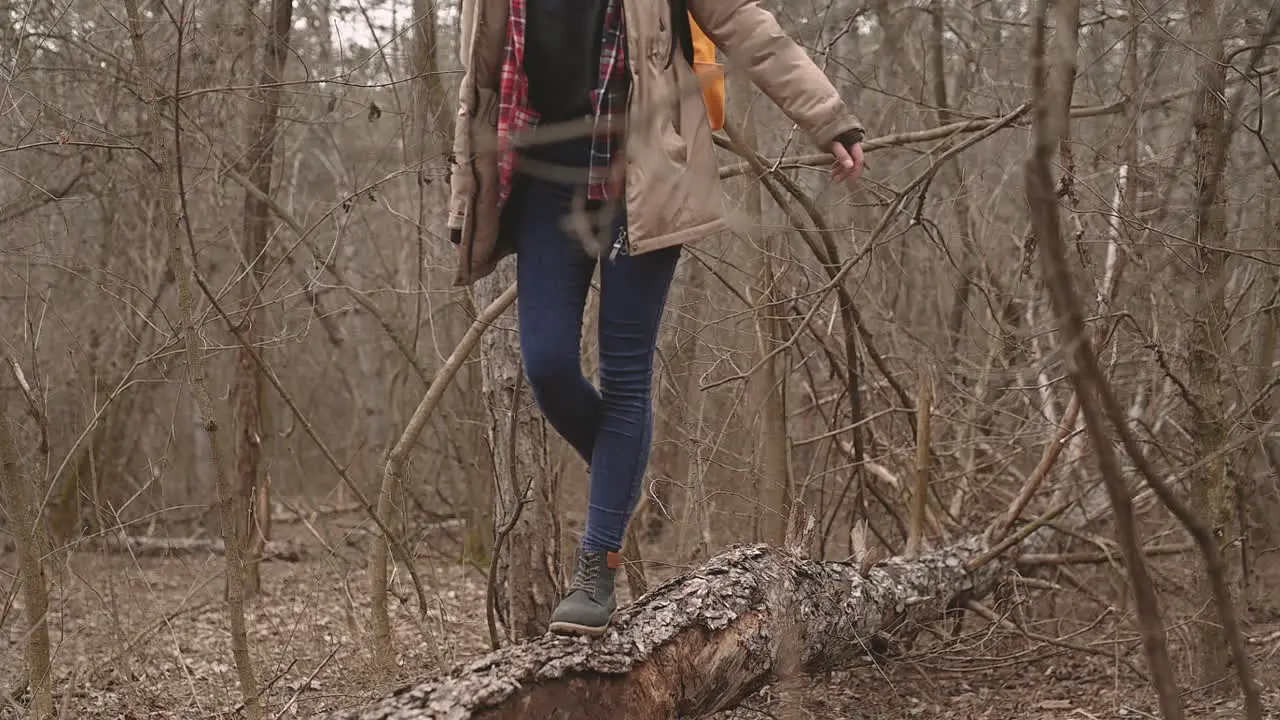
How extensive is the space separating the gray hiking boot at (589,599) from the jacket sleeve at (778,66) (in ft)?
3.59

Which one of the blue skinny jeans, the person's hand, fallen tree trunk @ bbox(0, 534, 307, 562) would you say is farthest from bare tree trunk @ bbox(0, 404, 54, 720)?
fallen tree trunk @ bbox(0, 534, 307, 562)

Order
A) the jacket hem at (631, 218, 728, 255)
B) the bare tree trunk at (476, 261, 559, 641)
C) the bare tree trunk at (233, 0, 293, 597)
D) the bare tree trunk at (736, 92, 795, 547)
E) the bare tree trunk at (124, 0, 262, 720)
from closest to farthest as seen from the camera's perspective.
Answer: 1. the jacket hem at (631, 218, 728, 255)
2. the bare tree trunk at (124, 0, 262, 720)
3. the bare tree trunk at (476, 261, 559, 641)
4. the bare tree trunk at (736, 92, 795, 547)
5. the bare tree trunk at (233, 0, 293, 597)

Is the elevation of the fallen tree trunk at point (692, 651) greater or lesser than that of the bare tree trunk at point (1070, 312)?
lesser

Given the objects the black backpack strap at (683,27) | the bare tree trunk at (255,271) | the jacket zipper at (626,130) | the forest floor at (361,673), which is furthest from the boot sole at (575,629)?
the bare tree trunk at (255,271)

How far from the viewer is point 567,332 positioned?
266 cm

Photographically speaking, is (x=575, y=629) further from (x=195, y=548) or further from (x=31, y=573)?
(x=195, y=548)

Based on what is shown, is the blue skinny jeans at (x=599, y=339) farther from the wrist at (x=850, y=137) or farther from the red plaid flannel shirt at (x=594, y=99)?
the wrist at (x=850, y=137)

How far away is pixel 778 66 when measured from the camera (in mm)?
2688

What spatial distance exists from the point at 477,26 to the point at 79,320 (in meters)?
4.64

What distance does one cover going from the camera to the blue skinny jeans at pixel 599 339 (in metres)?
2.65

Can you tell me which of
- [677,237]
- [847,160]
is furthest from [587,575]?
[847,160]

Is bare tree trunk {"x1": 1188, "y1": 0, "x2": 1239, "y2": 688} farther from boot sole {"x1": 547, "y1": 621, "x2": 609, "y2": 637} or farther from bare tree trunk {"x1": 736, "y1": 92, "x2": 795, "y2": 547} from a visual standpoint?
boot sole {"x1": 547, "y1": 621, "x2": 609, "y2": 637}

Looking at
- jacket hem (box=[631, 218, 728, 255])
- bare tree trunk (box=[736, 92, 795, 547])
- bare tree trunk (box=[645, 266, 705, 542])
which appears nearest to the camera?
jacket hem (box=[631, 218, 728, 255])

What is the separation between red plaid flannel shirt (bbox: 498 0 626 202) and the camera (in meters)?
2.60
